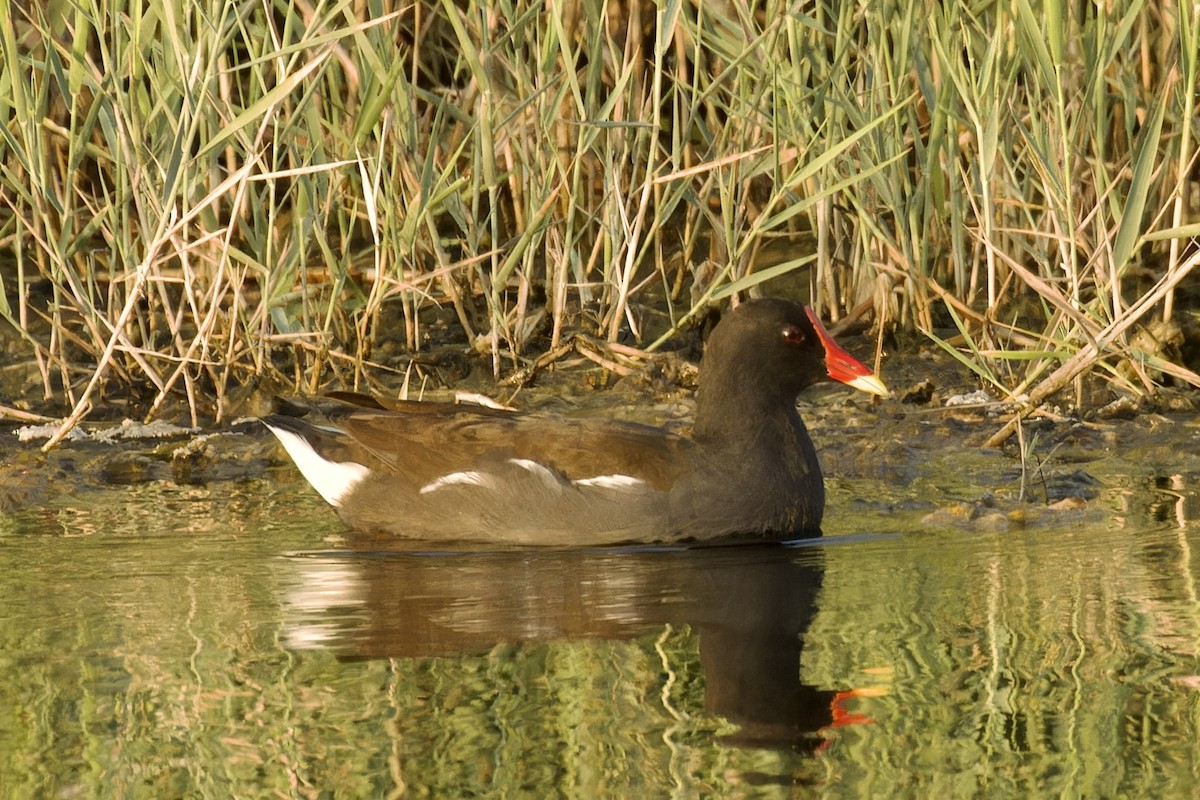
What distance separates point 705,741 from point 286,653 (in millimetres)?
1002

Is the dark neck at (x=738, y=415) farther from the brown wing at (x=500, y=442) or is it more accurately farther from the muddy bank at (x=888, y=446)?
the muddy bank at (x=888, y=446)

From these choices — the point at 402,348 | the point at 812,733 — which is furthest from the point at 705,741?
the point at 402,348

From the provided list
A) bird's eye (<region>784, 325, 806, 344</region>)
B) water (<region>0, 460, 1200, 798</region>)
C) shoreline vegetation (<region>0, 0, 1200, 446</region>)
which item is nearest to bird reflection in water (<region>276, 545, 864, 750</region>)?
water (<region>0, 460, 1200, 798</region>)

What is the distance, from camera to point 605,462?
553cm

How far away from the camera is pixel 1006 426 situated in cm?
629

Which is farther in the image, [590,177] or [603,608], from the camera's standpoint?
[590,177]

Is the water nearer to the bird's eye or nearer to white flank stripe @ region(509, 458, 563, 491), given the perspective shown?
white flank stripe @ region(509, 458, 563, 491)

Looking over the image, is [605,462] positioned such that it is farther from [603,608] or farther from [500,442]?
[603,608]

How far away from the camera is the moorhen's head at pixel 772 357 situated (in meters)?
5.81

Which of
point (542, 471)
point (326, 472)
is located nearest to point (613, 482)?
point (542, 471)

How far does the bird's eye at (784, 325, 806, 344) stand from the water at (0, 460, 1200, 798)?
1.83 ft

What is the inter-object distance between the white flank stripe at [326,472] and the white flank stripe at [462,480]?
0.61 ft

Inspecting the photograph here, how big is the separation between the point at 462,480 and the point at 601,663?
158cm

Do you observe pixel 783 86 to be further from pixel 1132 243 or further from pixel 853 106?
pixel 1132 243
